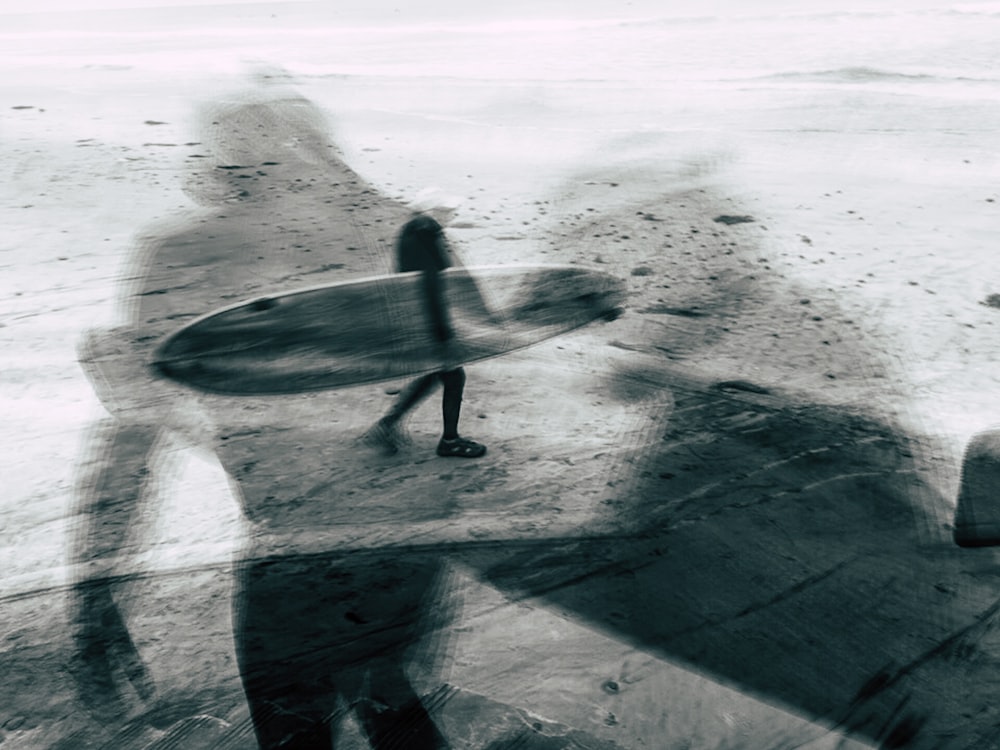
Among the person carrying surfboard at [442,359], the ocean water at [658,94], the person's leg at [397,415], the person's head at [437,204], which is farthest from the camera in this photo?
the ocean water at [658,94]

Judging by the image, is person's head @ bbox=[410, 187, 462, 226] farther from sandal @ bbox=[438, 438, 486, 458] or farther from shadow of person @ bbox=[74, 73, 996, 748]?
sandal @ bbox=[438, 438, 486, 458]

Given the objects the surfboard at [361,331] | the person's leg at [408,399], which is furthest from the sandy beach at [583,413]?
the surfboard at [361,331]

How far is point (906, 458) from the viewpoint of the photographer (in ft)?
10.6

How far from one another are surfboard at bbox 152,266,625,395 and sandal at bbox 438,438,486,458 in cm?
51

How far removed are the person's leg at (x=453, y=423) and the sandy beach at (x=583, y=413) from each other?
0.07m

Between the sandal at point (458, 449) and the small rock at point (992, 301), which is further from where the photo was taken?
the small rock at point (992, 301)

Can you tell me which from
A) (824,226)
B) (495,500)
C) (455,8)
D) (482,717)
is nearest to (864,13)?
(455,8)

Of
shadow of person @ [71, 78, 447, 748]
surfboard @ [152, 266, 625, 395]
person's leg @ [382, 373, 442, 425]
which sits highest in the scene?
surfboard @ [152, 266, 625, 395]

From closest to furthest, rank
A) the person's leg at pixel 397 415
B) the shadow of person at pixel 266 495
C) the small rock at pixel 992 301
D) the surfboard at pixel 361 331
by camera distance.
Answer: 1. the shadow of person at pixel 266 495
2. the surfboard at pixel 361 331
3. the person's leg at pixel 397 415
4. the small rock at pixel 992 301

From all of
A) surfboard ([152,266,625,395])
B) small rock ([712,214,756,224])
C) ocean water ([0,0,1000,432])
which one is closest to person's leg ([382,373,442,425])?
surfboard ([152,266,625,395])

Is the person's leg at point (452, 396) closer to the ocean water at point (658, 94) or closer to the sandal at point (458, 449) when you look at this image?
the sandal at point (458, 449)

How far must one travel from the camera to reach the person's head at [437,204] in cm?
595

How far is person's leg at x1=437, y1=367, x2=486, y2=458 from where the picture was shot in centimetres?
319

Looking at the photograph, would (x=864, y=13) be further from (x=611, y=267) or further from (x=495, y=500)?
(x=495, y=500)
